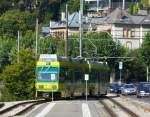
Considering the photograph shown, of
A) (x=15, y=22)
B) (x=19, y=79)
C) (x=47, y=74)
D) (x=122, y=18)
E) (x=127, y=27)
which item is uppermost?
(x=122, y=18)

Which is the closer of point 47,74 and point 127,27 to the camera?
point 47,74

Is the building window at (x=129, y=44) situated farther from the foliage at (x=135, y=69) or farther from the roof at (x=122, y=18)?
the foliage at (x=135, y=69)

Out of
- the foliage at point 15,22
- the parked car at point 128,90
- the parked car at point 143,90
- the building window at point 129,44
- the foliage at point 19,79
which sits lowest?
the parked car at point 128,90

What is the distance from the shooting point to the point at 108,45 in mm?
132750

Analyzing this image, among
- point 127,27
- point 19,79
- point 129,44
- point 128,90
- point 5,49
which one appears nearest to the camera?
point 19,79

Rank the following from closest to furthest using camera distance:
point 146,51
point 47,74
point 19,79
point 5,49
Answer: point 47,74 → point 19,79 → point 146,51 → point 5,49

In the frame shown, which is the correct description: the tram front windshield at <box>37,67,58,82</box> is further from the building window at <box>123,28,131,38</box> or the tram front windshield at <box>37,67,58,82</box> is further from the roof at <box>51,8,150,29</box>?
the building window at <box>123,28,131,38</box>

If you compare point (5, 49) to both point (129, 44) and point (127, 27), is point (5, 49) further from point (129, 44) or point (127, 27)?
point (127, 27)

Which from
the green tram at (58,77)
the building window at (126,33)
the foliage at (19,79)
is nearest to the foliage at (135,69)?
the building window at (126,33)

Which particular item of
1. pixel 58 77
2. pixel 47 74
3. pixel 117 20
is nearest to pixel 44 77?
pixel 47 74

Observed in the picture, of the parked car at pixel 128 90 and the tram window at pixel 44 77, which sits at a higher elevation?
the tram window at pixel 44 77

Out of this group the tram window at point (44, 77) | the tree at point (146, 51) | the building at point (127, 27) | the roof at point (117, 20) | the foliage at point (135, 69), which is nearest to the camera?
the tram window at point (44, 77)

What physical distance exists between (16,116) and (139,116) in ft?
17.7

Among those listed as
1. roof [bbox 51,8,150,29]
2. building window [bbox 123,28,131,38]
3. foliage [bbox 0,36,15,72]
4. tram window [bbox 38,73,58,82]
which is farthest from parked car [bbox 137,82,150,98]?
building window [bbox 123,28,131,38]
